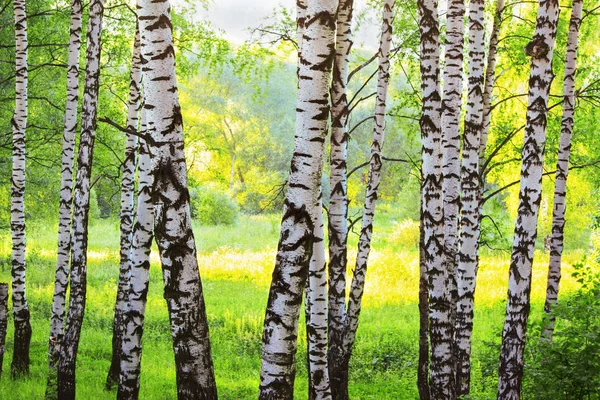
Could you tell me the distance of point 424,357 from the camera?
9.88 meters

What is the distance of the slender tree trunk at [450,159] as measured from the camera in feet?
21.6

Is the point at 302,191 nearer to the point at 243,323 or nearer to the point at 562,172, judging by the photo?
the point at 562,172

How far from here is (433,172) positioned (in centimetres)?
634

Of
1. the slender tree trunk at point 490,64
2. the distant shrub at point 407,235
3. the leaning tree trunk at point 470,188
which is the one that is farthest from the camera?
the distant shrub at point 407,235

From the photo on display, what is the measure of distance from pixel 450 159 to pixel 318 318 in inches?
97.1

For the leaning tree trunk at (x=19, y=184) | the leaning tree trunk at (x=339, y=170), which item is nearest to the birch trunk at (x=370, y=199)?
the leaning tree trunk at (x=339, y=170)

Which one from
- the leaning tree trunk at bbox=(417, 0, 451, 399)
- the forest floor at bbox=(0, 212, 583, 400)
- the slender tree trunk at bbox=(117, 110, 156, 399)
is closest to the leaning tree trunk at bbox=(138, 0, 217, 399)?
the slender tree trunk at bbox=(117, 110, 156, 399)

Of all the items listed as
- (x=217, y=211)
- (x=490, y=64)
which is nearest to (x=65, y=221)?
(x=490, y=64)

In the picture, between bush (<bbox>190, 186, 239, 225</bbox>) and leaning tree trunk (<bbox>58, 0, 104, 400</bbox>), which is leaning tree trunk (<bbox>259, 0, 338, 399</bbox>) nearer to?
leaning tree trunk (<bbox>58, 0, 104, 400</bbox>)

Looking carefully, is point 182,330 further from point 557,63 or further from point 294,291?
point 557,63

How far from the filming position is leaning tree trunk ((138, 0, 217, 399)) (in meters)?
4.54

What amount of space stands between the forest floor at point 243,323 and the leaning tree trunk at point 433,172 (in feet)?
4.72

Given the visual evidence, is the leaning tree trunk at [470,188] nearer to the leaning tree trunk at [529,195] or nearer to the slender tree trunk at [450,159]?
the slender tree trunk at [450,159]

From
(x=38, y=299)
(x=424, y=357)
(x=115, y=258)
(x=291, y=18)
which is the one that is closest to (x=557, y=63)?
(x=291, y=18)
